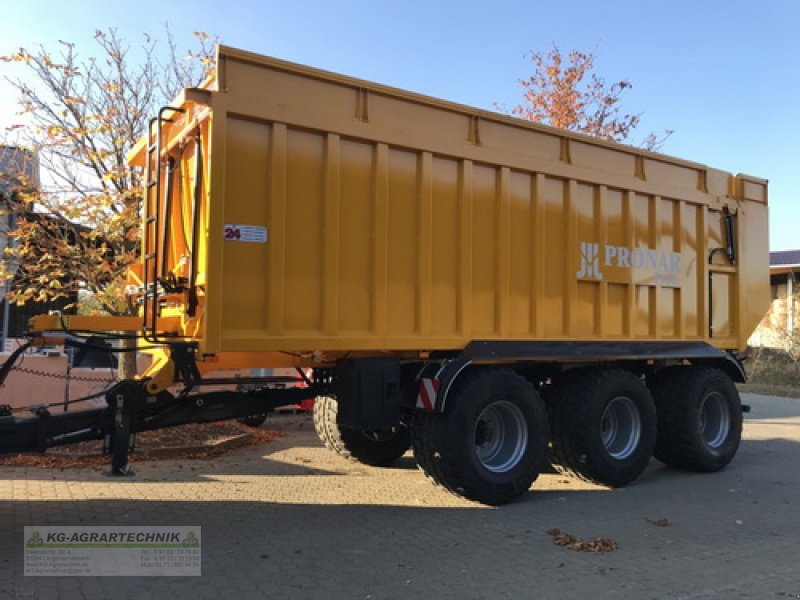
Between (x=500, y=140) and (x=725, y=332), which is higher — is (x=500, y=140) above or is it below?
above

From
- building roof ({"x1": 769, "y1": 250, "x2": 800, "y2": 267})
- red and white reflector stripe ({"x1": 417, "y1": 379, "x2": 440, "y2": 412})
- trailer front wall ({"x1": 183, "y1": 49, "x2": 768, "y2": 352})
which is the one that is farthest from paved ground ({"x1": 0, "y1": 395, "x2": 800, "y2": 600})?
building roof ({"x1": 769, "y1": 250, "x2": 800, "y2": 267})

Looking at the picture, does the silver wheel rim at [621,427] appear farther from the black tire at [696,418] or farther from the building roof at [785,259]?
the building roof at [785,259]

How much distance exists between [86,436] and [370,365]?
2.36 metres

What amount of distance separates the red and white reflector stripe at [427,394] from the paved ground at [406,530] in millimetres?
954

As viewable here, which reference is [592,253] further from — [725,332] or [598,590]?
[598,590]

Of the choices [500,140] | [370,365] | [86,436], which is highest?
[500,140]

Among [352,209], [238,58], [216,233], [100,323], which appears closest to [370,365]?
[352,209]

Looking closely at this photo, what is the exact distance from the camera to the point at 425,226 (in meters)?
6.10

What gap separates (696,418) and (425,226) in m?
4.31

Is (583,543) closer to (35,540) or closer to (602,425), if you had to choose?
(602,425)

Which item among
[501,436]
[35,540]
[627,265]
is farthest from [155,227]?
[627,265]

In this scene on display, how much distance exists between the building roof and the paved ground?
19213 mm

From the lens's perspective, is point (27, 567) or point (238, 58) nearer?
point (27, 567)

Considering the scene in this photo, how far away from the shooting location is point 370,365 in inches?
235
